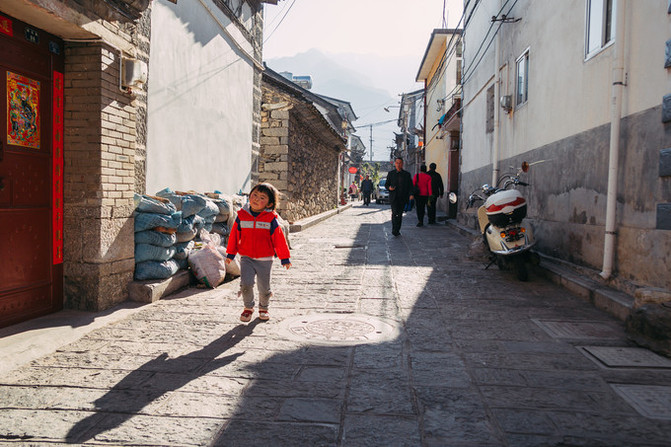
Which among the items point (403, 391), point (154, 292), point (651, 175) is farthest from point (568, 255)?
Result: point (154, 292)

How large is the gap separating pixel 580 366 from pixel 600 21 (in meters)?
4.31

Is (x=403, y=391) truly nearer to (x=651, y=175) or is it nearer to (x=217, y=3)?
(x=651, y=175)

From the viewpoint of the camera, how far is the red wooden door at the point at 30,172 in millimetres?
3896

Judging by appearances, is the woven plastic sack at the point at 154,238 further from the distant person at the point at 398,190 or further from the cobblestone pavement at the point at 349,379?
the distant person at the point at 398,190

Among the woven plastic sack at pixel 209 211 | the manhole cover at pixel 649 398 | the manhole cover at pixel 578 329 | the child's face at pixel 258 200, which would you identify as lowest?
the manhole cover at pixel 649 398

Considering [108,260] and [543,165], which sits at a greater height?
[543,165]

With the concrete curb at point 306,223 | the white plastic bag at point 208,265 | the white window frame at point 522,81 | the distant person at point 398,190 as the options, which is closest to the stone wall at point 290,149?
the concrete curb at point 306,223

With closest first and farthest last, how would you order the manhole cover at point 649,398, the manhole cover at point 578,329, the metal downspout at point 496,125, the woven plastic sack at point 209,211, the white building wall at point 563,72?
the manhole cover at point 649,398
the manhole cover at point 578,329
the white building wall at point 563,72
the woven plastic sack at point 209,211
the metal downspout at point 496,125

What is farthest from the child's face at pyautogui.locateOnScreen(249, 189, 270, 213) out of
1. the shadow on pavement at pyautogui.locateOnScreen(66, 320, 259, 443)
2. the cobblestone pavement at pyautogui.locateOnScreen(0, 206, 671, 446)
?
the shadow on pavement at pyautogui.locateOnScreen(66, 320, 259, 443)

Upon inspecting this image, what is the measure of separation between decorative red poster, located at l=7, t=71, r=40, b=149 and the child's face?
1853mm

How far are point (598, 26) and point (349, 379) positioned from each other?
17.0 ft

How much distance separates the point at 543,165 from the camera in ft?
24.7

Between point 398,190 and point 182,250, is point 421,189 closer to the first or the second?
point 398,190

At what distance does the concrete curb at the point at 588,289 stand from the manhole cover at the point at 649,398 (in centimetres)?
145
